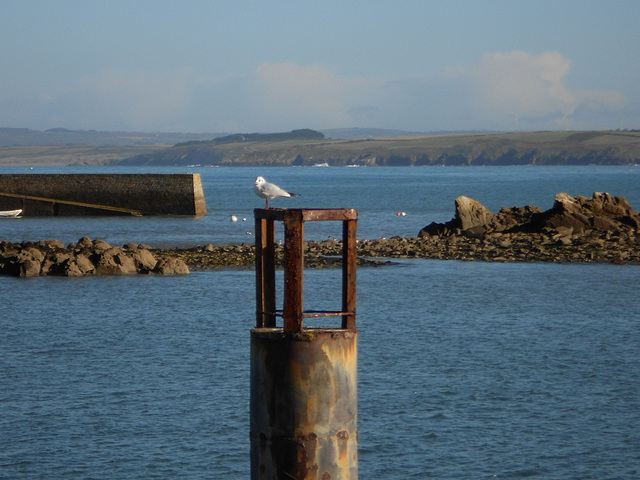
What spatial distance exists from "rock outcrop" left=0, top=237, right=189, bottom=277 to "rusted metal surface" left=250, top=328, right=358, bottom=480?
1917cm

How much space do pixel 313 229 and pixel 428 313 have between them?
900 inches

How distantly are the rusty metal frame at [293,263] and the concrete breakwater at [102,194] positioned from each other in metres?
42.9

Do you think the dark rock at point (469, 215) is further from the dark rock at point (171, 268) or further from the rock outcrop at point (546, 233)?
the dark rock at point (171, 268)

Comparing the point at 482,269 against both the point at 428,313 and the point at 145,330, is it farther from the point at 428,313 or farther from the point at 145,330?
the point at 145,330

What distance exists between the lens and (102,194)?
5053cm

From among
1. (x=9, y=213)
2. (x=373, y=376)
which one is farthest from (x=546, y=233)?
(x=9, y=213)

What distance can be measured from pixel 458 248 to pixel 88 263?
38.4 feet

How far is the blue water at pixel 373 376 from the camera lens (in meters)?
10.6

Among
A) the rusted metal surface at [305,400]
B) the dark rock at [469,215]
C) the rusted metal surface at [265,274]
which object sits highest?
the rusted metal surface at [265,274]

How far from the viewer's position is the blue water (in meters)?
10.6

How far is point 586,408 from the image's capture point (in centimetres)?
1233

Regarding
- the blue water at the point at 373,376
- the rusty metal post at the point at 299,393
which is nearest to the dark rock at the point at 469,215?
the blue water at the point at 373,376

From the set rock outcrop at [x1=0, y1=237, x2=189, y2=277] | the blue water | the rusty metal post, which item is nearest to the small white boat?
rock outcrop at [x1=0, y1=237, x2=189, y2=277]

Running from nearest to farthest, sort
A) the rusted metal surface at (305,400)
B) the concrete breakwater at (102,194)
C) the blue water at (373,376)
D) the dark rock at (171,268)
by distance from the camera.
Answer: the rusted metal surface at (305,400), the blue water at (373,376), the dark rock at (171,268), the concrete breakwater at (102,194)
